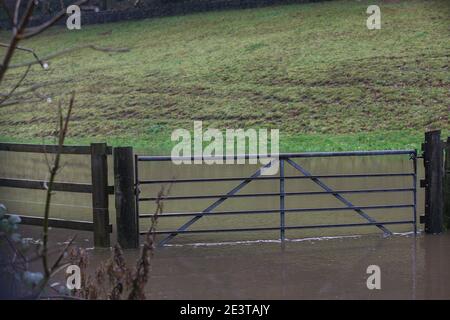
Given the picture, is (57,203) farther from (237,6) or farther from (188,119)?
(237,6)

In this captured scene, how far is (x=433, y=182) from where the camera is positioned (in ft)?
34.4

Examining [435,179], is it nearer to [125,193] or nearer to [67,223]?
[125,193]

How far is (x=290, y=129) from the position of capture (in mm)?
25750

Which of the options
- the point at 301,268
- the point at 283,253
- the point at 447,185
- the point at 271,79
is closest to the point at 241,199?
the point at 447,185

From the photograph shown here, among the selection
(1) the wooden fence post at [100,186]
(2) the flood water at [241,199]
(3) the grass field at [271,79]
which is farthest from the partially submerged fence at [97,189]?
(3) the grass field at [271,79]

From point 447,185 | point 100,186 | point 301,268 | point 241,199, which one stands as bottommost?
point 301,268

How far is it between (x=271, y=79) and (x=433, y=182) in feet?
67.1

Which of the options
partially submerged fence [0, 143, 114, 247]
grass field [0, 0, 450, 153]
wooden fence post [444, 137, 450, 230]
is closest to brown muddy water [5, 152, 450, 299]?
partially submerged fence [0, 143, 114, 247]

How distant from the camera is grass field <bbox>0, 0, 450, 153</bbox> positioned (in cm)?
2583

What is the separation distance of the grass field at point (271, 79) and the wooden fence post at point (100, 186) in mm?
14242
